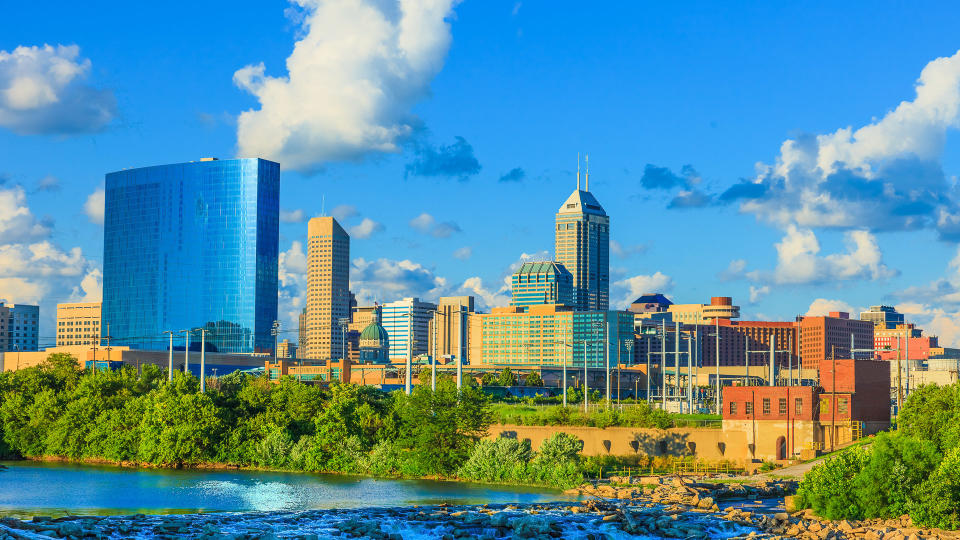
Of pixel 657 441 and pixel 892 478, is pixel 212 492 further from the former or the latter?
pixel 892 478

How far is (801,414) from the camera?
93.9 meters

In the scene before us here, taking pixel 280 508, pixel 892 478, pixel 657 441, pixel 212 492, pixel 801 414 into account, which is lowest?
pixel 212 492

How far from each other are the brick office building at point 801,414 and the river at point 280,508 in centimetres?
2467

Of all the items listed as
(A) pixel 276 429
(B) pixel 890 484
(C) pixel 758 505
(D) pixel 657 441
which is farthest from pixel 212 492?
(B) pixel 890 484

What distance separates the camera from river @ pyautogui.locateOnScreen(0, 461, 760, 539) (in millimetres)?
56188

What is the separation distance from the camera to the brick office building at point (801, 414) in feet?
307

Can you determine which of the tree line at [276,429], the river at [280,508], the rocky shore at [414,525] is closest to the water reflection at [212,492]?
the river at [280,508]

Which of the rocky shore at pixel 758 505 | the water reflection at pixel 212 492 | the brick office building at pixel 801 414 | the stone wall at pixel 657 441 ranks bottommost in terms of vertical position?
the water reflection at pixel 212 492

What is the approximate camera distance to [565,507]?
6625 centimetres

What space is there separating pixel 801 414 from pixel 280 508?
48740 mm

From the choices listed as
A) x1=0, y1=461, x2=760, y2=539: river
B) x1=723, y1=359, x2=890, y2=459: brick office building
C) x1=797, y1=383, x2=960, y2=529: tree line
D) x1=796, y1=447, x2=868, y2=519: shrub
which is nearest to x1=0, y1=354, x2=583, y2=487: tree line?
x1=0, y1=461, x2=760, y2=539: river

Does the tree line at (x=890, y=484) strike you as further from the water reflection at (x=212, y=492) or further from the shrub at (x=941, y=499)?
the water reflection at (x=212, y=492)

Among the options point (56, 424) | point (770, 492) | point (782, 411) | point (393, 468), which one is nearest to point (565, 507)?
point (770, 492)

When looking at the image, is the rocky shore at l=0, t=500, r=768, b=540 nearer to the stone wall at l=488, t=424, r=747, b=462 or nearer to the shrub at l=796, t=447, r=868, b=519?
the shrub at l=796, t=447, r=868, b=519
